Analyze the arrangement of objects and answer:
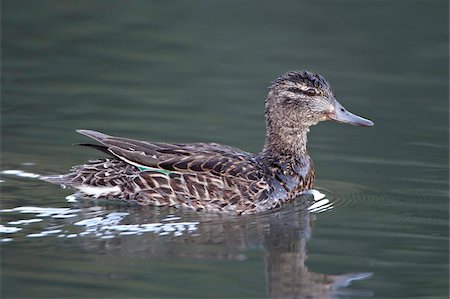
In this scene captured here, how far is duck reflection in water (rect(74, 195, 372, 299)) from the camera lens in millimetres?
8469

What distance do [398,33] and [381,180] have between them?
581 centimetres

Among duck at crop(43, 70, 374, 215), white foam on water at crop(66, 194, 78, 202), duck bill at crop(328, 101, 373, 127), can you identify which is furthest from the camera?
duck bill at crop(328, 101, 373, 127)

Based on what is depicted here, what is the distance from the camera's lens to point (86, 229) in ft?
30.7

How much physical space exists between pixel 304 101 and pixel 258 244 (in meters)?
2.00


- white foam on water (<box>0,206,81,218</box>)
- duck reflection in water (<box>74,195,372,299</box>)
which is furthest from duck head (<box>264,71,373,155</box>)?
white foam on water (<box>0,206,81,218</box>)

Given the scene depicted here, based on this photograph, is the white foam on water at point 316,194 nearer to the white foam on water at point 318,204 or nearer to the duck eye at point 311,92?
the white foam on water at point 318,204

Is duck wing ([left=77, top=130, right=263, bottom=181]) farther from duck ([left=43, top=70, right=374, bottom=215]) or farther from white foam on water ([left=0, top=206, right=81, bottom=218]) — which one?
white foam on water ([left=0, top=206, right=81, bottom=218])

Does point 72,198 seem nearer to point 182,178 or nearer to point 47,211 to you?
point 47,211

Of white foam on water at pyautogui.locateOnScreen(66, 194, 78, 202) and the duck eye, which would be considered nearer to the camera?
white foam on water at pyautogui.locateOnScreen(66, 194, 78, 202)

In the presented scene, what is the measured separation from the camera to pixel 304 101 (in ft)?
35.6

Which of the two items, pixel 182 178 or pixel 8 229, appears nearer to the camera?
pixel 8 229

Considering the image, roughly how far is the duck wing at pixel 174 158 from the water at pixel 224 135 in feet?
1.37

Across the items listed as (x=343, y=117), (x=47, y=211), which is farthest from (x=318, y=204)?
(x=47, y=211)

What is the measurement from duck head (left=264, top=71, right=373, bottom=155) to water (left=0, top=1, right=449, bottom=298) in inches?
24.7
